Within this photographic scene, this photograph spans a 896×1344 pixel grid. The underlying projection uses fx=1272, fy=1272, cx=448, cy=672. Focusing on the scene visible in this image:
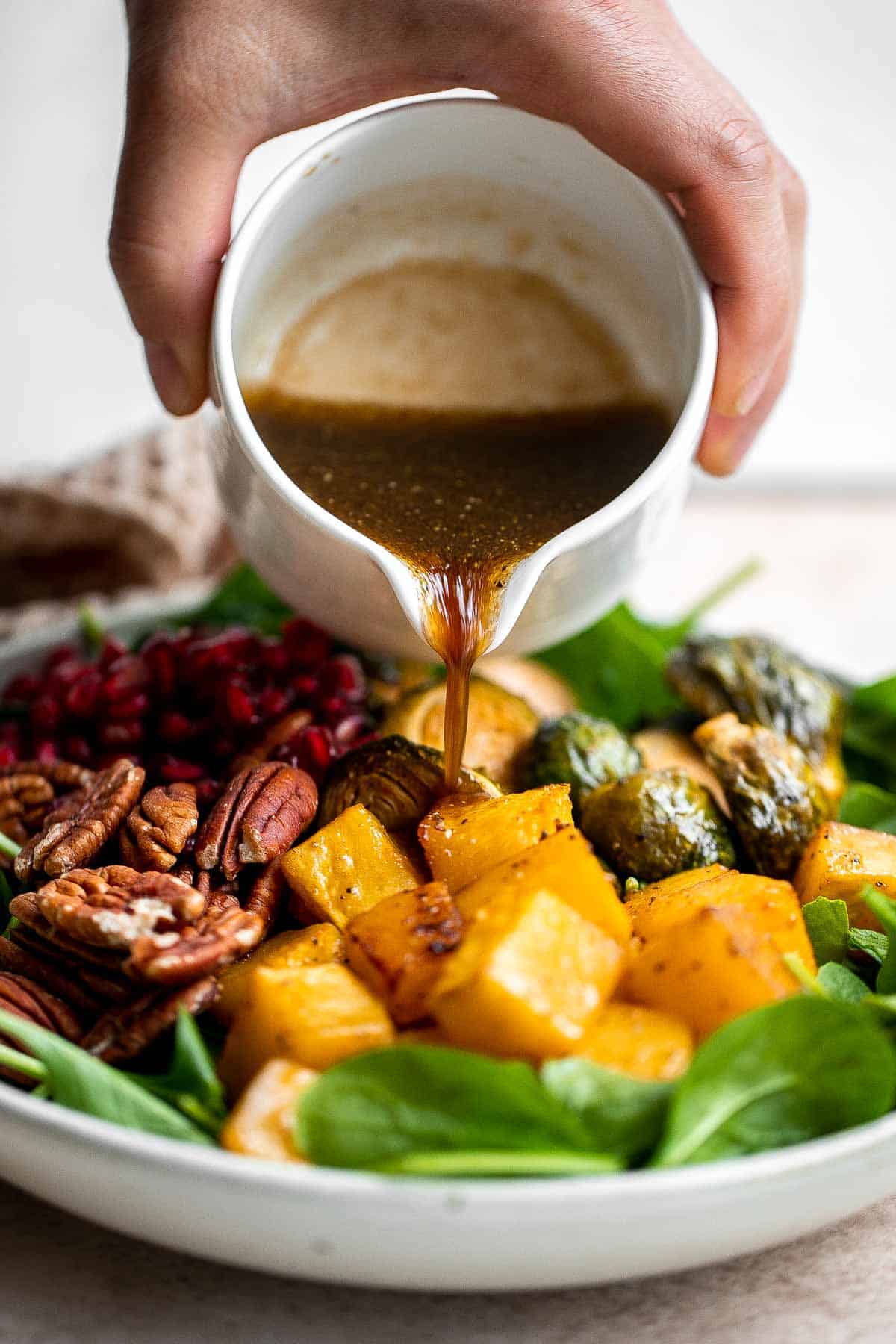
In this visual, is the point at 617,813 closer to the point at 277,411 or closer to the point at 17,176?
the point at 277,411

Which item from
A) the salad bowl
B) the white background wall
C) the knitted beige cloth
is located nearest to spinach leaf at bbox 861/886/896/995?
the salad bowl

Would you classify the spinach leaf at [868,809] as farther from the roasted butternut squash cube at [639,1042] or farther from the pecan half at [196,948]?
the pecan half at [196,948]

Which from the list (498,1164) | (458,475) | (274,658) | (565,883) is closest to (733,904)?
(565,883)

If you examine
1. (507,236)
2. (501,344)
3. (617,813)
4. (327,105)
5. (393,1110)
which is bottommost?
(617,813)

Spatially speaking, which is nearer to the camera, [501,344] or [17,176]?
[501,344]

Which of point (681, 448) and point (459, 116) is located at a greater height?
point (459, 116)

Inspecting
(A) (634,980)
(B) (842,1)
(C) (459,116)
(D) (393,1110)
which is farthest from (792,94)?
(D) (393,1110)

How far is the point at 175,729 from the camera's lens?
84.0 inches

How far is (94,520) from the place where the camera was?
297cm

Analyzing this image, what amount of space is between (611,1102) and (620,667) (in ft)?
4.84

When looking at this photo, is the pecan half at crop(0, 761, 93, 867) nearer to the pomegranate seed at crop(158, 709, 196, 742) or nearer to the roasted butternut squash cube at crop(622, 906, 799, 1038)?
the pomegranate seed at crop(158, 709, 196, 742)

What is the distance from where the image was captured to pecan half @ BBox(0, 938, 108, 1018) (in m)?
1.55

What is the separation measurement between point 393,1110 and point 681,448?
1.02 metres

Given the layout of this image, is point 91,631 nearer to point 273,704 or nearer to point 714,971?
point 273,704
